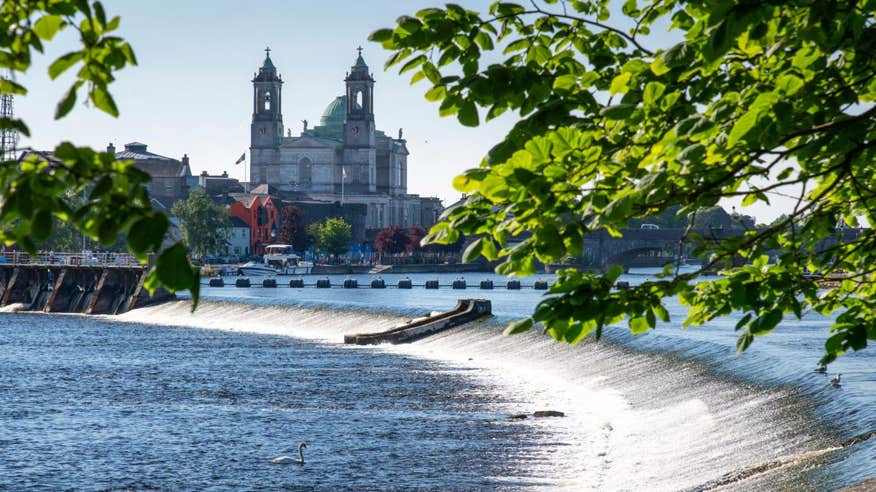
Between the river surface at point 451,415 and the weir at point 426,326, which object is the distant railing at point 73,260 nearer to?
the weir at point 426,326

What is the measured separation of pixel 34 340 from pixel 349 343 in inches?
847

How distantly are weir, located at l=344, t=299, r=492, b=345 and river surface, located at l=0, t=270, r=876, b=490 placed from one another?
5.78 feet

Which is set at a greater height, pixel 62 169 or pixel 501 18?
pixel 501 18

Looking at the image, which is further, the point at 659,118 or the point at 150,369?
the point at 150,369

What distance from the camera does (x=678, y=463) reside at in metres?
28.8

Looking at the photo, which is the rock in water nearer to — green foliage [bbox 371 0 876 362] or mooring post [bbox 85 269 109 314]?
green foliage [bbox 371 0 876 362]

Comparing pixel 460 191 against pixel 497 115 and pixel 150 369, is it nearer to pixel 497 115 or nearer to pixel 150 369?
pixel 497 115

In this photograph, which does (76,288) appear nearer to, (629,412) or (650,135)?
(629,412)

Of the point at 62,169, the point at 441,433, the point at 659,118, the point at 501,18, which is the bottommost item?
the point at 441,433

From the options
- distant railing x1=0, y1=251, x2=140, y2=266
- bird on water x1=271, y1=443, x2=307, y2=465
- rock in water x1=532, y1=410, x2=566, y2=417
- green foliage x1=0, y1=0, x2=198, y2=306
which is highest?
distant railing x1=0, y1=251, x2=140, y2=266

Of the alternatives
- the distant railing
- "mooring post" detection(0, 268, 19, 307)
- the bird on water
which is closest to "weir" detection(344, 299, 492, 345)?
the bird on water

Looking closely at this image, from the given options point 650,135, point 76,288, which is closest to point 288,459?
point 650,135

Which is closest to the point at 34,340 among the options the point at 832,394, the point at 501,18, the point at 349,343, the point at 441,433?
the point at 349,343

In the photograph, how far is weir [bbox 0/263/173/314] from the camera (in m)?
114
